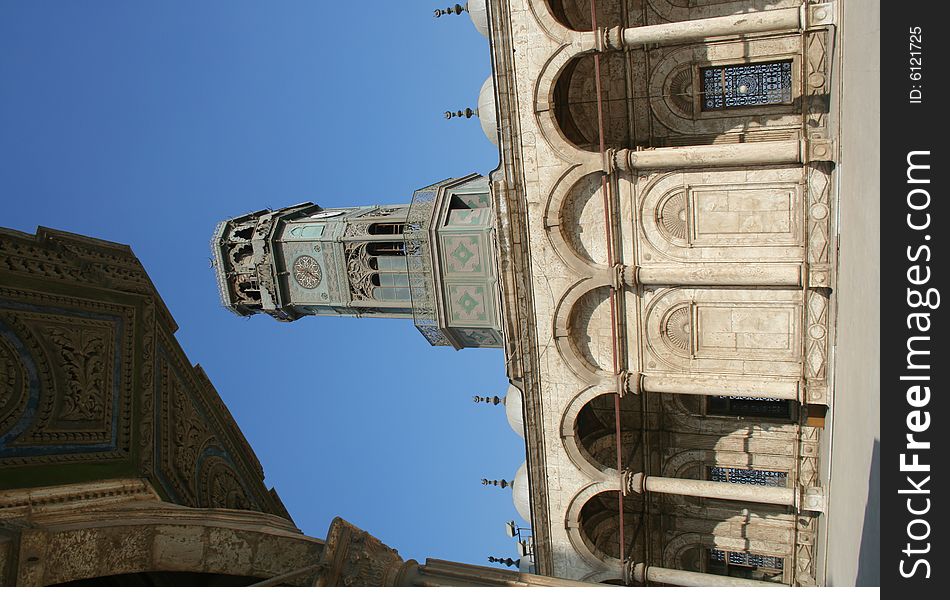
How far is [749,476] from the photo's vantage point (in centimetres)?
1867

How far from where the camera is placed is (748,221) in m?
15.1

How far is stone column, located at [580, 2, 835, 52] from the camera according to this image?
45.1 feet

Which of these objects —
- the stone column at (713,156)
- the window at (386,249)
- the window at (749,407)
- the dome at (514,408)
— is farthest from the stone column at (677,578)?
the window at (386,249)

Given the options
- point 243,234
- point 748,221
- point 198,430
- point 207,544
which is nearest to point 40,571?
point 207,544

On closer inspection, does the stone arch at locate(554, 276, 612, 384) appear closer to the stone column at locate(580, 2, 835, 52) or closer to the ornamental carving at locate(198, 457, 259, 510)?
the stone column at locate(580, 2, 835, 52)

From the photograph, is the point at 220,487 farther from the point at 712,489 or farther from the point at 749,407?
the point at 749,407

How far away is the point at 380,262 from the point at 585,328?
6580 millimetres

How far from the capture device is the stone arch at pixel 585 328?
52.5 ft

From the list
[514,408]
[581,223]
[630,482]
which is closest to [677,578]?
[630,482]

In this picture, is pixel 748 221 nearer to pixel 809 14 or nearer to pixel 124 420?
pixel 809 14

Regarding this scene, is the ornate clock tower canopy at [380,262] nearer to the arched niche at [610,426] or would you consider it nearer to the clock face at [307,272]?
the clock face at [307,272]
